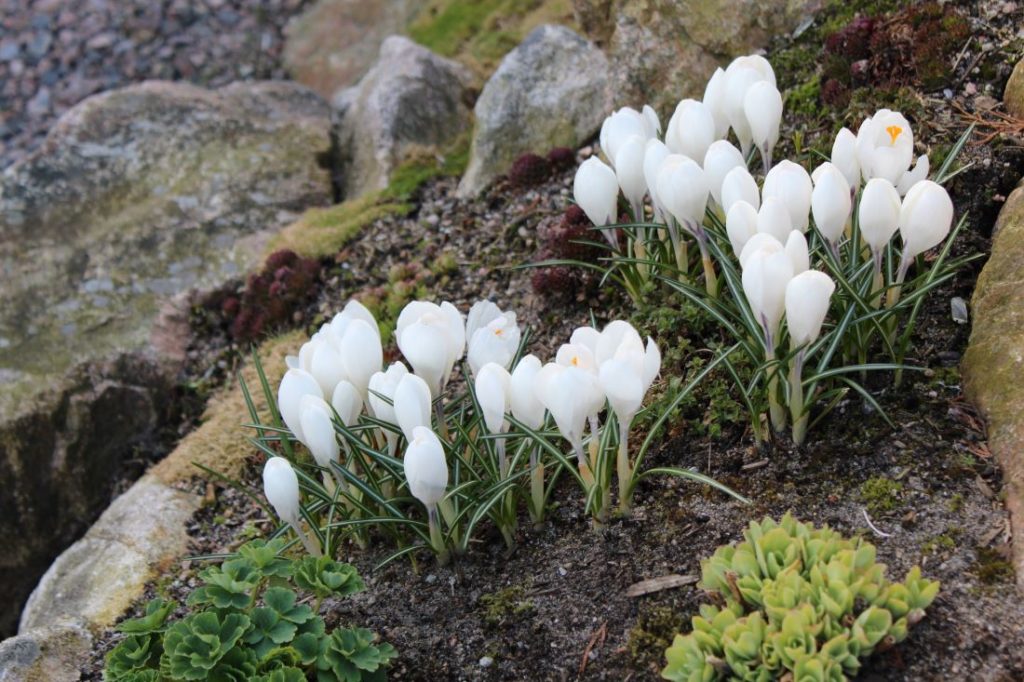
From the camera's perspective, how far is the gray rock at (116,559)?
11.4 feet

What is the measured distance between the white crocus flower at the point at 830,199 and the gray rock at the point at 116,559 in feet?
8.22

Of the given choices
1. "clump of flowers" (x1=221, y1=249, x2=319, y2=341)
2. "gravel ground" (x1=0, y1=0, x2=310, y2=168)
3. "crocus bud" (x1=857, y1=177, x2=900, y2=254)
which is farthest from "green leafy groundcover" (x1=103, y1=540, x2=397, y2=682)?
"gravel ground" (x1=0, y1=0, x2=310, y2=168)

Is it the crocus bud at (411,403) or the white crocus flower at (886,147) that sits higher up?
the white crocus flower at (886,147)

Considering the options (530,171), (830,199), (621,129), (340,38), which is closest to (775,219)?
(830,199)

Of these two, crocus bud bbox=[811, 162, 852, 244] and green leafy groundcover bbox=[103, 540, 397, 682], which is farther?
crocus bud bbox=[811, 162, 852, 244]

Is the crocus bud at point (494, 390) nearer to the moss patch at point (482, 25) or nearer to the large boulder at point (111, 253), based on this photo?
the large boulder at point (111, 253)

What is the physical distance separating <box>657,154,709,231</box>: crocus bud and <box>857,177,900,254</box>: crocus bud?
0.47m

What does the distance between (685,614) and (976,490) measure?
2.70 feet

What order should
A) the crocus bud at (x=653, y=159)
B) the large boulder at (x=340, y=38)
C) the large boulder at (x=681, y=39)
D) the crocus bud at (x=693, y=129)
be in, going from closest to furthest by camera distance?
the crocus bud at (x=653, y=159) → the crocus bud at (x=693, y=129) → the large boulder at (x=681, y=39) → the large boulder at (x=340, y=38)

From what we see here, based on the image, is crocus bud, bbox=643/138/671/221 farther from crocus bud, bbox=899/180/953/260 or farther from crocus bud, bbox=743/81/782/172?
crocus bud, bbox=899/180/953/260

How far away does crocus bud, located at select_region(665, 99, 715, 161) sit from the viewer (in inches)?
128

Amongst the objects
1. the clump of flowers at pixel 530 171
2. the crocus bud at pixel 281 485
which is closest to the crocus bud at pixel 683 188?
the crocus bud at pixel 281 485

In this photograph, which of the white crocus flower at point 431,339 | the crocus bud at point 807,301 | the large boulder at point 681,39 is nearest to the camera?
the crocus bud at point 807,301

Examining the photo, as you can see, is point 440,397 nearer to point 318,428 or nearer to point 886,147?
point 318,428
